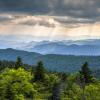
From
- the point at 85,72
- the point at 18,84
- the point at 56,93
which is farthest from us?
the point at 56,93

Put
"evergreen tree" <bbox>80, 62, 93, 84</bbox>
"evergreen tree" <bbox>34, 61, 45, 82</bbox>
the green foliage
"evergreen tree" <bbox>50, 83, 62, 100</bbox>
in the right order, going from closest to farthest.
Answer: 1. the green foliage
2. "evergreen tree" <bbox>80, 62, 93, 84</bbox>
3. "evergreen tree" <bbox>34, 61, 45, 82</bbox>
4. "evergreen tree" <bbox>50, 83, 62, 100</bbox>

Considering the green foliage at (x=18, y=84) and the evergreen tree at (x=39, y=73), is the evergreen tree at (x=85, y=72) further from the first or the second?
the green foliage at (x=18, y=84)

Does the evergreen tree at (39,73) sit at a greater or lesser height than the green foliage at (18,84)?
greater

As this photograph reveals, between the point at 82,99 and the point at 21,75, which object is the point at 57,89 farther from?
the point at 21,75

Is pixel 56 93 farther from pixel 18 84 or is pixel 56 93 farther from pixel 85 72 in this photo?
pixel 18 84

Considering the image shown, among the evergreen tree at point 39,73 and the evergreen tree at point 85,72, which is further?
the evergreen tree at point 39,73

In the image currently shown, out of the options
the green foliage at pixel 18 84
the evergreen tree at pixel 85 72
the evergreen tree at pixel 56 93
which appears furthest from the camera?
the evergreen tree at pixel 56 93

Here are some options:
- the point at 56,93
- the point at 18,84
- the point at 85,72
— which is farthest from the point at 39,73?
the point at 18,84

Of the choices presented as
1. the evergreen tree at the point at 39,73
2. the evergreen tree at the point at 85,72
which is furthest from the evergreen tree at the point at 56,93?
the evergreen tree at the point at 85,72

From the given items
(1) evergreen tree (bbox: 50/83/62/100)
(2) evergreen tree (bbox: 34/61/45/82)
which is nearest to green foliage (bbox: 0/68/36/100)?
(2) evergreen tree (bbox: 34/61/45/82)

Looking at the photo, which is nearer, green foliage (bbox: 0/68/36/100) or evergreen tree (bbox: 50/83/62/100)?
green foliage (bbox: 0/68/36/100)

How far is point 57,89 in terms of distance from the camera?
99.8 meters

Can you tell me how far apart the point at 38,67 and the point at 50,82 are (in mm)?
8892

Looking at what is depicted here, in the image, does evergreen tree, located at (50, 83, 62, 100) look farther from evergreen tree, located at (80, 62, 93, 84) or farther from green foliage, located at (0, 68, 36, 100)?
green foliage, located at (0, 68, 36, 100)
